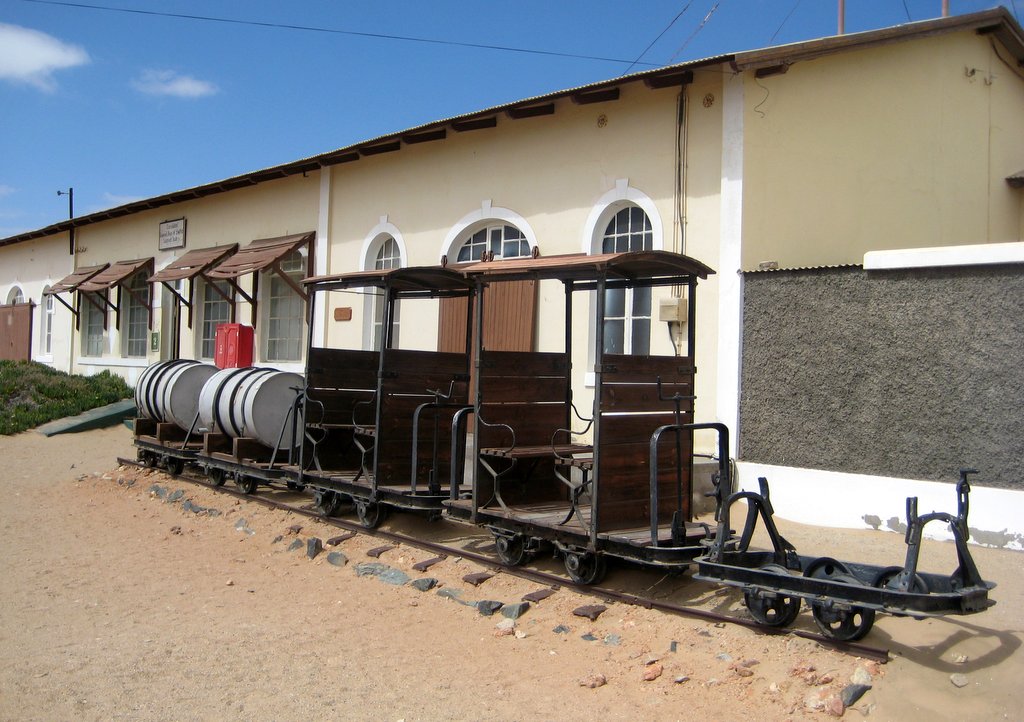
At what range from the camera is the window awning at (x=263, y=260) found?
1567cm

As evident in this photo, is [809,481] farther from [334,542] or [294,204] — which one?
[294,204]

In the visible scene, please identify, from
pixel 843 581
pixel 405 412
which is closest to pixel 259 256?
pixel 405 412

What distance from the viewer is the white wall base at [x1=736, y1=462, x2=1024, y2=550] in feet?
24.7

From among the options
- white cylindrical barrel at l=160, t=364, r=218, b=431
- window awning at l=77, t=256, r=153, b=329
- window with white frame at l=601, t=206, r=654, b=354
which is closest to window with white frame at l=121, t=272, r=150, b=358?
window awning at l=77, t=256, r=153, b=329

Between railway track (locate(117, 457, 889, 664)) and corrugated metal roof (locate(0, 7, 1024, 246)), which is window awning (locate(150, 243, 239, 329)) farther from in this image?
railway track (locate(117, 457, 889, 664))

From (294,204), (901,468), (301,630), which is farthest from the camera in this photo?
(294,204)

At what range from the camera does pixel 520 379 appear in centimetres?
770

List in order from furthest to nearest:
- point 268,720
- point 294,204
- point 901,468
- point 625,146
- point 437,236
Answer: point 294,204, point 437,236, point 625,146, point 901,468, point 268,720

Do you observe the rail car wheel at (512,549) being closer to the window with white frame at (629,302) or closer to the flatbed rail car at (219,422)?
the flatbed rail car at (219,422)

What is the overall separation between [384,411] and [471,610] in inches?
100

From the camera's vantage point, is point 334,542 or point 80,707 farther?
point 334,542

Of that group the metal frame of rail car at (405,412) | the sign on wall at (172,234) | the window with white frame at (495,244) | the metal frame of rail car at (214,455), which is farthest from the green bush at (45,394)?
the metal frame of rail car at (405,412)

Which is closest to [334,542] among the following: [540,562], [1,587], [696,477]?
[540,562]

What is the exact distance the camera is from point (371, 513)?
890cm
